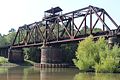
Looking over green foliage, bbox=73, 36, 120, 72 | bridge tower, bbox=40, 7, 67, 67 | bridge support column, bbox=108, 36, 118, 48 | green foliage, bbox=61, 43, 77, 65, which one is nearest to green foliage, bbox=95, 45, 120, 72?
green foliage, bbox=73, 36, 120, 72

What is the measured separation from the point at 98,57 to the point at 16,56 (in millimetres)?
73903

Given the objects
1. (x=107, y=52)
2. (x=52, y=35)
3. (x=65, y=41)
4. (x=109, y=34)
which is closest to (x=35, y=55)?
(x=52, y=35)

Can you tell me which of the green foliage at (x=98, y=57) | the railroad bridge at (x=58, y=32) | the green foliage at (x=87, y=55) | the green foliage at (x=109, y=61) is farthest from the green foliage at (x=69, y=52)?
the green foliage at (x=109, y=61)

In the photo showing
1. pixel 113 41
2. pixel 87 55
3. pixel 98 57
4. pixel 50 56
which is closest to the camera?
pixel 98 57

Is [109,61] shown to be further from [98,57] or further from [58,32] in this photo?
[58,32]

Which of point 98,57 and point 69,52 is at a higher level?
point 69,52

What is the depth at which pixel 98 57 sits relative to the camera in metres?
70.5

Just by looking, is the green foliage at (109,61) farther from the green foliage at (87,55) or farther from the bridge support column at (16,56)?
the bridge support column at (16,56)

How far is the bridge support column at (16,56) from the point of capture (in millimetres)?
137375

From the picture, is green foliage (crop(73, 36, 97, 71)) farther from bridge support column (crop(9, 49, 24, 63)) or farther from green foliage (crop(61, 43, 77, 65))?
bridge support column (crop(9, 49, 24, 63))

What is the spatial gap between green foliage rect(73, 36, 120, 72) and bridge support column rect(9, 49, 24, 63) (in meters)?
67.7

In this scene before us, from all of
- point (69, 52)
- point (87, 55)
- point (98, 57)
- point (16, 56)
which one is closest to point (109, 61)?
point (98, 57)

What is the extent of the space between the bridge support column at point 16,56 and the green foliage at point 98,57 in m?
67.7

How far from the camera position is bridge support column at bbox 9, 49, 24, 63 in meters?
137
